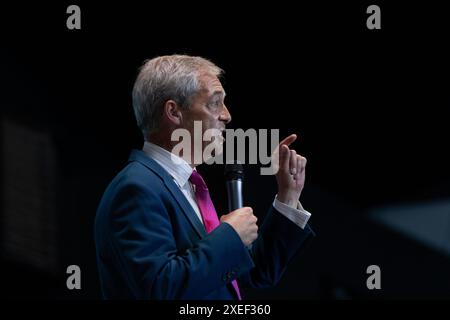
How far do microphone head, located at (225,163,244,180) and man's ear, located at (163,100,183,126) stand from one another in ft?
0.49

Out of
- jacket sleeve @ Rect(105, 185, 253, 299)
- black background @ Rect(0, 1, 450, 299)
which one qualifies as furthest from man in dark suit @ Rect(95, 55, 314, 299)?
black background @ Rect(0, 1, 450, 299)

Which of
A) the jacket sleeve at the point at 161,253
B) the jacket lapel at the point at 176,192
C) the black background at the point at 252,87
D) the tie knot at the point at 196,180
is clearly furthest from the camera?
the black background at the point at 252,87

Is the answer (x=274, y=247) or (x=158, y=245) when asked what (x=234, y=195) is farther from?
(x=158, y=245)

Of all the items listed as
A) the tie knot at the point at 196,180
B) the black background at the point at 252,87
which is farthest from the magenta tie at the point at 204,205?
the black background at the point at 252,87

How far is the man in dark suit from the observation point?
4.70 feet

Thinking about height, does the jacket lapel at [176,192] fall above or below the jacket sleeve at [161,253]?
above

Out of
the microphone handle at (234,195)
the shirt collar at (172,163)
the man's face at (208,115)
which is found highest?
the man's face at (208,115)

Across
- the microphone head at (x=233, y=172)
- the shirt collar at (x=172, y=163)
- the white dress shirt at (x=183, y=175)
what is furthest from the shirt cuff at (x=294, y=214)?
the shirt collar at (x=172, y=163)

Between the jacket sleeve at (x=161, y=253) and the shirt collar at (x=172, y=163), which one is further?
the shirt collar at (x=172, y=163)

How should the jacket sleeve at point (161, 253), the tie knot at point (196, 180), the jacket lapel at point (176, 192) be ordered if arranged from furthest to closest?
the tie knot at point (196, 180)
the jacket lapel at point (176, 192)
the jacket sleeve at point (161, 253)

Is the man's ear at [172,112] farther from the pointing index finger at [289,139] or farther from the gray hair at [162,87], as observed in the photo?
the pointing index finger at [289,139]

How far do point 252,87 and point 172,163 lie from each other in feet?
5.05

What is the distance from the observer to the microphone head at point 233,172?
1.72 metres

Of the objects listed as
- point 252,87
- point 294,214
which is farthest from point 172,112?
point 252,87
